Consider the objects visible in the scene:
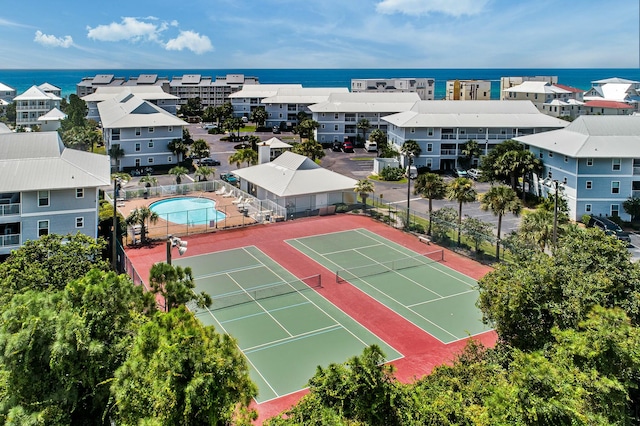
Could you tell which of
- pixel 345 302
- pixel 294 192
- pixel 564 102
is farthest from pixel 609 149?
pixel 564 102

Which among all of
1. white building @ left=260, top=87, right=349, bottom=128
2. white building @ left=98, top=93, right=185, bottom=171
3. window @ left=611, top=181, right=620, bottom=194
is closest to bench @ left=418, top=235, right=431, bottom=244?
window @ left=611, top=181, right=620, bottom=194

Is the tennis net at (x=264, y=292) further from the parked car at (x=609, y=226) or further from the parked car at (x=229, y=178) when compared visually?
the parked car at (x=229, y=178)

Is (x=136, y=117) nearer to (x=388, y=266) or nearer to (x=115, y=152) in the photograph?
(x=115, y=152)

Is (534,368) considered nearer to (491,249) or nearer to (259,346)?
(259,346)

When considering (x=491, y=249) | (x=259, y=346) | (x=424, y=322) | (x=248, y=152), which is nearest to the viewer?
(x=259, y=346)

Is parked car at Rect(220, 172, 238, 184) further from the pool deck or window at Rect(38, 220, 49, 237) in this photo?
window at Rect(38, 220, 49, 237)

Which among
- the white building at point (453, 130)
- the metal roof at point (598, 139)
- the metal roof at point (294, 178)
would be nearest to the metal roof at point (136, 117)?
the metal roof at point (294, 178)

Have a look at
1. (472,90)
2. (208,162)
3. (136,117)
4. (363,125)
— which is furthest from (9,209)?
(472,90)
